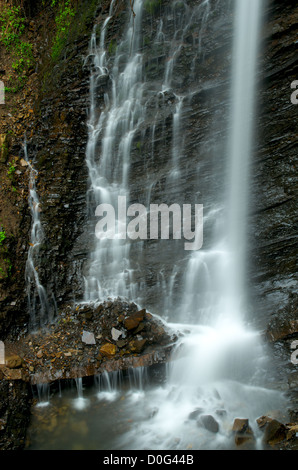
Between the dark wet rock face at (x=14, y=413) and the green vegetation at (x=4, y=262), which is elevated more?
the green vegetation at (x=4, y=262)

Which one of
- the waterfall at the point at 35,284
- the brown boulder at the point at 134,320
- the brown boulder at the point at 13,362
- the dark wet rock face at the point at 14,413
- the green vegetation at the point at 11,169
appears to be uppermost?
the green vegetation at the point at 11,169

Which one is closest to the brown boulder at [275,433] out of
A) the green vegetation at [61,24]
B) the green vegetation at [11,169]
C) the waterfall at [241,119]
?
the waterfall at [241,119]

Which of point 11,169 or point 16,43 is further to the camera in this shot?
point 16,43

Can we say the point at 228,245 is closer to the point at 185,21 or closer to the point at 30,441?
the point at 30,441

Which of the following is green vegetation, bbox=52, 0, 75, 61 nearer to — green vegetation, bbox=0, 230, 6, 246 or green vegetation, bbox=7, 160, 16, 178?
green vegetation, bbox=7, 160, 16, 178

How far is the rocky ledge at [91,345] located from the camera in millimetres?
7012

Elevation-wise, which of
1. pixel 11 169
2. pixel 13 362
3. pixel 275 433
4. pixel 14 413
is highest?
pixel 11 169

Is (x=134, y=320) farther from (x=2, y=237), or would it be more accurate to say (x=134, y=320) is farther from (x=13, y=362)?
(x=2, y=237)

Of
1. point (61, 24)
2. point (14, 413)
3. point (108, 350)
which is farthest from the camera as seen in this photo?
point (61, 24)

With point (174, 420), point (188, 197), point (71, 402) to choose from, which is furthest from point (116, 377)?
point (188, 197)

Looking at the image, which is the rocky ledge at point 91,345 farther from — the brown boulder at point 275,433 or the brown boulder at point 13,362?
the brown boulder at point 275,433

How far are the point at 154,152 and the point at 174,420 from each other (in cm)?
727

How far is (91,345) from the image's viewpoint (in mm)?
7629

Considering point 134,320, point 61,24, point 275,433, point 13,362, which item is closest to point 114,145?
point 134,320
